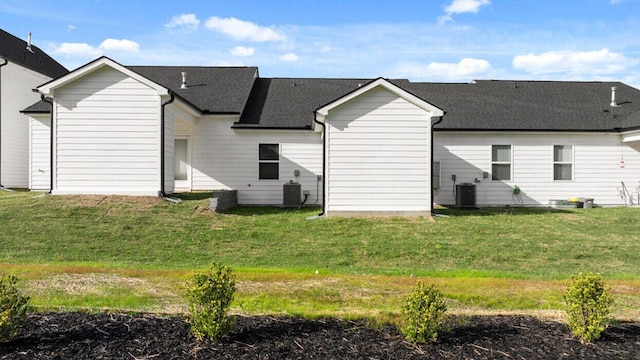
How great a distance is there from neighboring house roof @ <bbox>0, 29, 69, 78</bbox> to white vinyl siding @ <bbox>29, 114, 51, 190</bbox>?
444 centimetres

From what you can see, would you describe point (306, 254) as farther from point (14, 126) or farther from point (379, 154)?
point (14, 126)

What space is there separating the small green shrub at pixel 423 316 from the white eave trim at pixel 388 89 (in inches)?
363

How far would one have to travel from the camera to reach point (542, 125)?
16625 mm

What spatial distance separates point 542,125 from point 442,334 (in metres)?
14.4

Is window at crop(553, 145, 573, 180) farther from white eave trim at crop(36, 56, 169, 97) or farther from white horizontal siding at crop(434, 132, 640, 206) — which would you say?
white eave trim at crop(36, 56, 169, 97)

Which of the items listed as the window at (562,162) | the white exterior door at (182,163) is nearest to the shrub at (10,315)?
the white exterior door at (182,163)

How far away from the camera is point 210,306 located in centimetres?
414

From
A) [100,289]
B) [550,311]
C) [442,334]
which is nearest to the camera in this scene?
[442,334]

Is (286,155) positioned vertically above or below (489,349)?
above

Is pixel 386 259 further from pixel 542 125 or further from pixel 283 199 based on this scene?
pixel 542 125

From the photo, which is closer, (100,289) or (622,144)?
(100,289)

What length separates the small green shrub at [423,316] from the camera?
407 centimetres

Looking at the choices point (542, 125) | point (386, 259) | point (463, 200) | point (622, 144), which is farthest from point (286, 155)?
point (622, 144)

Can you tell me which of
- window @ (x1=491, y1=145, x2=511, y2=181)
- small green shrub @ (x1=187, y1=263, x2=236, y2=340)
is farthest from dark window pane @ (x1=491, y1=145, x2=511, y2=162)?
small green shrub @ (x1=187, y1=263, x2=236, y2=340)
